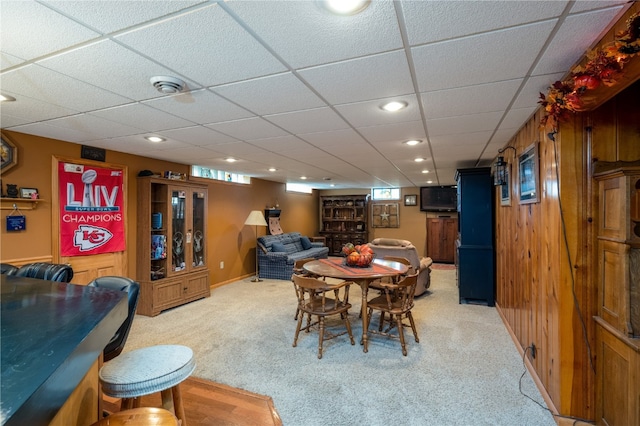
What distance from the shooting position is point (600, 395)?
6.00 feet

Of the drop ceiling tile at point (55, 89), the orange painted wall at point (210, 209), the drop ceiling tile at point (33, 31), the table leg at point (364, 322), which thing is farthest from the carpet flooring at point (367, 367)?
the drop ceiling tile at point (33, 31)

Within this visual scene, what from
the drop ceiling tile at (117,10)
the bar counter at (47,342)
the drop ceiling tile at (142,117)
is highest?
the drop ceiling tile at (142,117)

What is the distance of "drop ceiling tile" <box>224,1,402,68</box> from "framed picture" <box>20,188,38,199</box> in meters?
3.24

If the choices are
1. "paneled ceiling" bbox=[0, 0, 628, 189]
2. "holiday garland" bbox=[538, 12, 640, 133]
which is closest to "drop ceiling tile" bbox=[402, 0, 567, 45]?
"paneled ceiling" bbox=[0, 0, 628, 189]

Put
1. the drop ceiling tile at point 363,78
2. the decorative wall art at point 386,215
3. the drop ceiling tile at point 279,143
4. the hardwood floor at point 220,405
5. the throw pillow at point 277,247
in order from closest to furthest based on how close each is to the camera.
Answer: the drop ceiling tile at point 363,78, the hardwood floor at point 220,405, the drop ceiling tile at point 279,143, the throw pillow at point 277,247, the decorative wall art at point 386,215

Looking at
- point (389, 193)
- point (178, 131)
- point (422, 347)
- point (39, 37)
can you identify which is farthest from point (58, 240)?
point (389, 193)

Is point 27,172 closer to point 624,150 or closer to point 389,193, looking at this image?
point 624,150

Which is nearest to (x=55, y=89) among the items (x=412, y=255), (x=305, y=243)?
(x=412, y=255)

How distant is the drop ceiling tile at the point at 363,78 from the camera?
162 centimetres

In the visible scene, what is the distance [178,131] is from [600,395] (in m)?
3.82

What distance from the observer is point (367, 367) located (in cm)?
277

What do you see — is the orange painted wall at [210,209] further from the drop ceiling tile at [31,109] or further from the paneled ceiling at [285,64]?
the drop ceiling tile at [31,109]

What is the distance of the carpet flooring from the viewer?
7.03 feet

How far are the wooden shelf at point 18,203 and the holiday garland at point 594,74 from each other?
14.9ft
